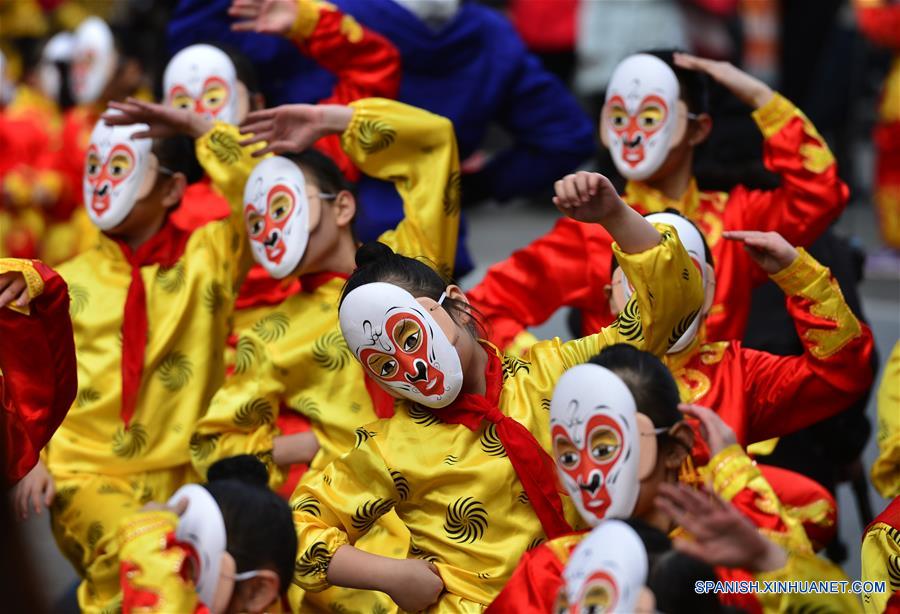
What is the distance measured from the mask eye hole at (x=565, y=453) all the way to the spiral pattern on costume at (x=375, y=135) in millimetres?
1465

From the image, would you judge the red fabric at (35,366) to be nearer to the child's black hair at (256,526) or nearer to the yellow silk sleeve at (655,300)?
the child's black hair at (256,526)

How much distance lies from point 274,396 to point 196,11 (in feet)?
6.23

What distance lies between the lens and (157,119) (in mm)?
4008

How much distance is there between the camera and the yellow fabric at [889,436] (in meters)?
3.44

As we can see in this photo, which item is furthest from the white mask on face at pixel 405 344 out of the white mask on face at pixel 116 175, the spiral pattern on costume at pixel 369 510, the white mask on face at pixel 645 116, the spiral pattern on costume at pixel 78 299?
the spiral pattern on costume at pixel 78 299

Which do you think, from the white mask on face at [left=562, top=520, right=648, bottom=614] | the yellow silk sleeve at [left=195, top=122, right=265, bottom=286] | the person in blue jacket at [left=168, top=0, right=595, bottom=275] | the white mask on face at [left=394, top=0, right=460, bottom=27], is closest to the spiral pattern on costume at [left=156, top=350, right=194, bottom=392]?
the yellow silk sleeve at [left=195, top=122, right=265, bottom=286]

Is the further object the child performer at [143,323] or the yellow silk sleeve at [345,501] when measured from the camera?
the child performer at [143,323]

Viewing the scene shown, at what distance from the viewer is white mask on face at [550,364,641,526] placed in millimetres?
2549

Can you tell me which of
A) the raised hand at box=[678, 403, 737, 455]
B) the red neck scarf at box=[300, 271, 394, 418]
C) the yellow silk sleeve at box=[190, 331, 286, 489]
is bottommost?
the yellow silk sleeve at box=[190, 331, 286, 489]

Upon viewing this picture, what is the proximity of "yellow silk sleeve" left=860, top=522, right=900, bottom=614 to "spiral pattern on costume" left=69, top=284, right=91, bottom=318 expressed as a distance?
2179mm

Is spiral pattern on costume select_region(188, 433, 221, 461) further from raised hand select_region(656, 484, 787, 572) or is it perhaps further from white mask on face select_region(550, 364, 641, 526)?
raised hand select_region(656, 484, 787, 572)

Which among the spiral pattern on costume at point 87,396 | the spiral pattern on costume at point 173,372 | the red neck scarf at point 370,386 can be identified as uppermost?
the red neck scarf at point 370,386

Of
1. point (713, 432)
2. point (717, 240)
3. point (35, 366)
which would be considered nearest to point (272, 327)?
point (35, 366)

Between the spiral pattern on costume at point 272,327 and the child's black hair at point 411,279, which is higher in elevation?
the child's black hair at point 411,279
